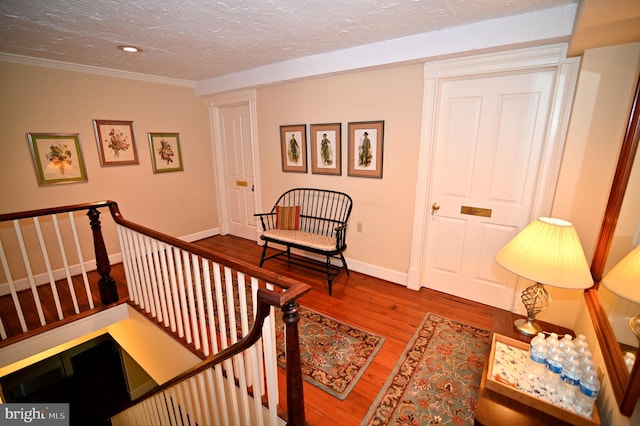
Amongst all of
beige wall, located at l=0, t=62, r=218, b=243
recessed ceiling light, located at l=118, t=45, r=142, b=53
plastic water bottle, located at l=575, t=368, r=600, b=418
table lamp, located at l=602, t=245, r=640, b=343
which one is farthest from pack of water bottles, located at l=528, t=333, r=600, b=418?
beige wall, located at l=0, t=62, r=218, b=243

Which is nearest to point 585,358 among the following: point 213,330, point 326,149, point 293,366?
point 293,366

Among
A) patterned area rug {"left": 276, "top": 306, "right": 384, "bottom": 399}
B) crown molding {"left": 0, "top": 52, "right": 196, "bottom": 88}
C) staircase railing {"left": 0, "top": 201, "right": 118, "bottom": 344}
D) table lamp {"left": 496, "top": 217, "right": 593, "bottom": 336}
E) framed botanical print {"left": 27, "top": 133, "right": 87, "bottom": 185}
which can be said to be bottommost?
patterned area rug {"left": 276, "top": 306, "right": 384, "bottom": 399}

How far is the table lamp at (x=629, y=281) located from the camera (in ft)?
3.10

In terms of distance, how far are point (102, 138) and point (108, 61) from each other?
0.91m

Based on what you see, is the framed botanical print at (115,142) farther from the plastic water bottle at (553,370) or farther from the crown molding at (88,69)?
the plastic water bottle at (553,370)

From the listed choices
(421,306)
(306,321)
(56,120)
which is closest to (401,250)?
(421,306)

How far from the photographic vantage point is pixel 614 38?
5.39 feet

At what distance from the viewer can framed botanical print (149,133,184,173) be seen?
3.94 meters

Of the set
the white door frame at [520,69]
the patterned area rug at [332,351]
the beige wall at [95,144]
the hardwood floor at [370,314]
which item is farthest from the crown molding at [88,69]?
the patterned area rug at [332,351]

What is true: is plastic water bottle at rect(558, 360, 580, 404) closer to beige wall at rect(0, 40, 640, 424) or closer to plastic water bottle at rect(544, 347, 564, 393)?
plastic water bottle at rect(544, 347, 564, 393)

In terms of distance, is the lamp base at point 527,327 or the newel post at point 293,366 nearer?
the newel post at point 293,366

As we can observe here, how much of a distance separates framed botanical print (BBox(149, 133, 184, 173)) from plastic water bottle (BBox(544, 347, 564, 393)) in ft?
14.8

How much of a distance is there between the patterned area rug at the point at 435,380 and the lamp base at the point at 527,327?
21 centimetres

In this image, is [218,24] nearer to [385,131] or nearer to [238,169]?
[385,131]
